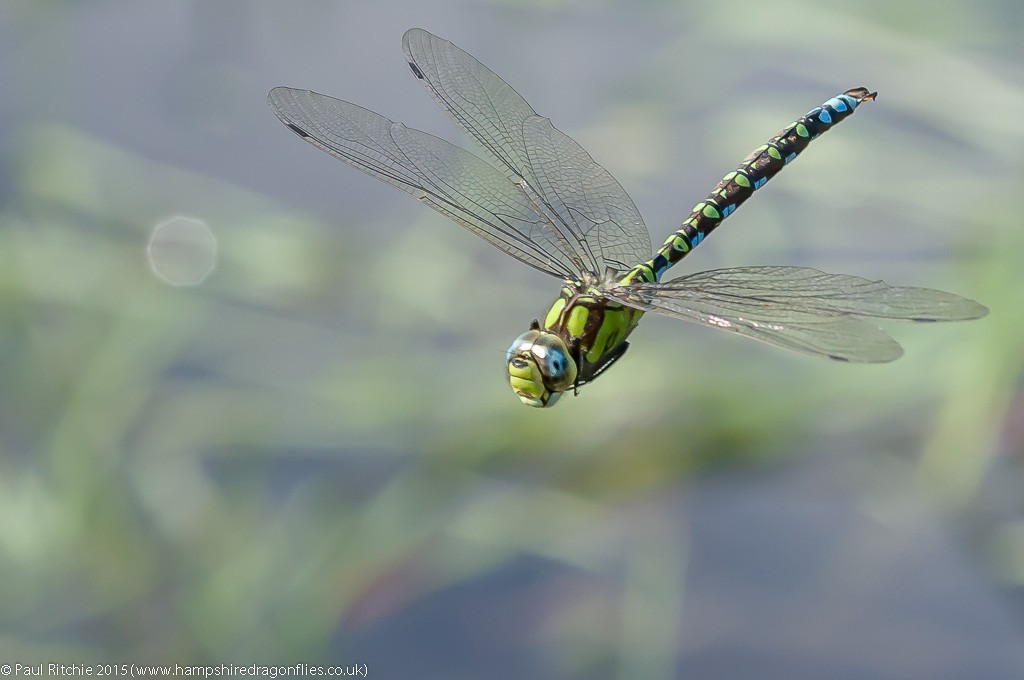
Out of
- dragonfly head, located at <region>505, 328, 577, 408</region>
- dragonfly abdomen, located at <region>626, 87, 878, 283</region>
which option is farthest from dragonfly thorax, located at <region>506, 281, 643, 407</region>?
dragonfly abdomen, located at <region>626, 87, 878, 283</region>

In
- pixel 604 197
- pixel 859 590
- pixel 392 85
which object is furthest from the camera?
pixel 392 85

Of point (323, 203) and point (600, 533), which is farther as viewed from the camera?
point (323, 203)

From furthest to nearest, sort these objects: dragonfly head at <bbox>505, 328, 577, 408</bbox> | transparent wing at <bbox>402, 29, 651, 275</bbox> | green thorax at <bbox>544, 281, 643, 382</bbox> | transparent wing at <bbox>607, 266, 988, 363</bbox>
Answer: transparent wing at <bbox>402, 29, 651, 275</bbox> → green thorax at <bbox>544, 281, 643, 382</bbox> → dragonfly head at <bbox>505, 328, 577, 408</bbox> → transparent wing at <bbox>607, 266, 988, 363</bbox>

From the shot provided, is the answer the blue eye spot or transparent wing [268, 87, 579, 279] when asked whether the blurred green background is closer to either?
transparent wing [268, 87, 579, 279]

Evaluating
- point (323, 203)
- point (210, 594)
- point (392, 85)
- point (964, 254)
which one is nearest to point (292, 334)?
point (323, 203)

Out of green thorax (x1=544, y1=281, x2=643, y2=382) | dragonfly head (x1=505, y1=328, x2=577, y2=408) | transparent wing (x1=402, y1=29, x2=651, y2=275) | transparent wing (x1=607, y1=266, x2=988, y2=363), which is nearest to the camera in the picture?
transparent wing (x1=607, y1=266, x2=988, y2=363)

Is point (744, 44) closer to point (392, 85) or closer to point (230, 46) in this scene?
point (392, 85)
